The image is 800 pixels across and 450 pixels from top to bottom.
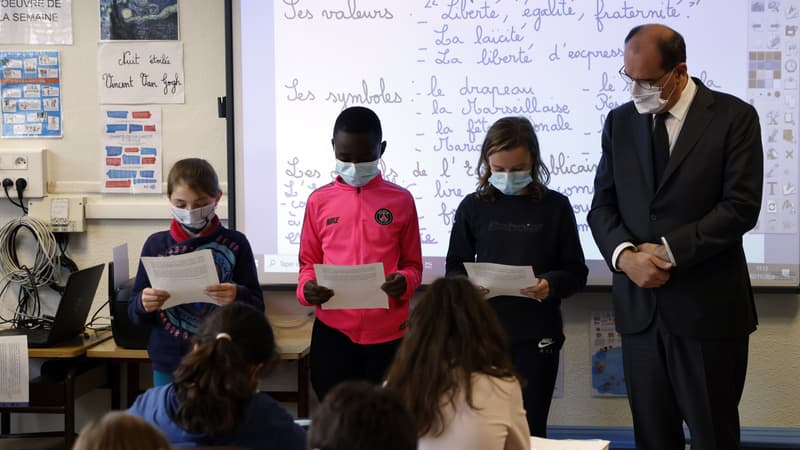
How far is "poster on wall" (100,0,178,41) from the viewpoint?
3.68m

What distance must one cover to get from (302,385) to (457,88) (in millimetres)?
1406

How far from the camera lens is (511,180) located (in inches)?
109

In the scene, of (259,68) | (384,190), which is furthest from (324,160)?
(384,190)

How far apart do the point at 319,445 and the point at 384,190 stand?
5.36 feet

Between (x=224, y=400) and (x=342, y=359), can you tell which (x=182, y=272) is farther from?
(x=224, y=400)

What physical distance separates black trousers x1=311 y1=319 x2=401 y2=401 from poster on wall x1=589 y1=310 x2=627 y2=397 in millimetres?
1191

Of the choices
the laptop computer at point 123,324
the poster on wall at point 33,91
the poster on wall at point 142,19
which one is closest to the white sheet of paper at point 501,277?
the laptop computer at point 123,324

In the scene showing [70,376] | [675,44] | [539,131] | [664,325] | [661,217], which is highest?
[675,44]

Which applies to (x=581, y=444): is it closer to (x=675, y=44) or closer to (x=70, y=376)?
(x=675, y=44)

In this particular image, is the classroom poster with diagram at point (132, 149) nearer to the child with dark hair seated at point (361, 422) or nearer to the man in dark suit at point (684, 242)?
the man in dark suit at point (684, 242)

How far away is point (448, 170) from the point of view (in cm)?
355

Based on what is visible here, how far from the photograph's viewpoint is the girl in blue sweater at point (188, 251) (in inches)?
Result: 106

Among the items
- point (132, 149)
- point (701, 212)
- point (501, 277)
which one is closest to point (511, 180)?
point (501, 277)

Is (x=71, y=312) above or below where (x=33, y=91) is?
below
